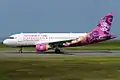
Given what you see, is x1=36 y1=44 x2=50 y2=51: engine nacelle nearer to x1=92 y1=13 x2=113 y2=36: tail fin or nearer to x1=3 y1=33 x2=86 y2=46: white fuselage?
x1=3 y1=33 x2=86 y2=46: white fuselage

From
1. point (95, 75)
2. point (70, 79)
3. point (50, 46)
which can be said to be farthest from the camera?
point (50, 46)

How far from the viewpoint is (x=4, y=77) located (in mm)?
24859

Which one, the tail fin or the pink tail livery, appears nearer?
the pink tail livery

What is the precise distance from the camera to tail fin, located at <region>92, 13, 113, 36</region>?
7038 centimetres

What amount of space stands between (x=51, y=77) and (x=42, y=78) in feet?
2.46

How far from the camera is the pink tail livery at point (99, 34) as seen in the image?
69125 millimetres

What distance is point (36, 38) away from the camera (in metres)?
68.2

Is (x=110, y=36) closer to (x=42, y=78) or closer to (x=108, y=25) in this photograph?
(x=108, y=25)

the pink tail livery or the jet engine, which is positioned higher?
the pink tail livery

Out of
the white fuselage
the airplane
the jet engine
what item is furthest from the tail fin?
the jet engine

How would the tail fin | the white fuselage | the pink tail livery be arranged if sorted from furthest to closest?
the tail fin
the pink tail livery
the white fuselage

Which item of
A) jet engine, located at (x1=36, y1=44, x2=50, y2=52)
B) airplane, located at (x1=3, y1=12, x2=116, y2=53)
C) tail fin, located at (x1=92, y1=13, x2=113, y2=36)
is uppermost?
tail fin, located at (x1=92, y1=13, x2=113, y2=36)

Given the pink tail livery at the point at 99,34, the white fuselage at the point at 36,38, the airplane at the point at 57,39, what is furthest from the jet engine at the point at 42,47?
the pink tail livery at the point at 99,34

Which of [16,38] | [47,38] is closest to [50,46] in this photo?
[47,38]
